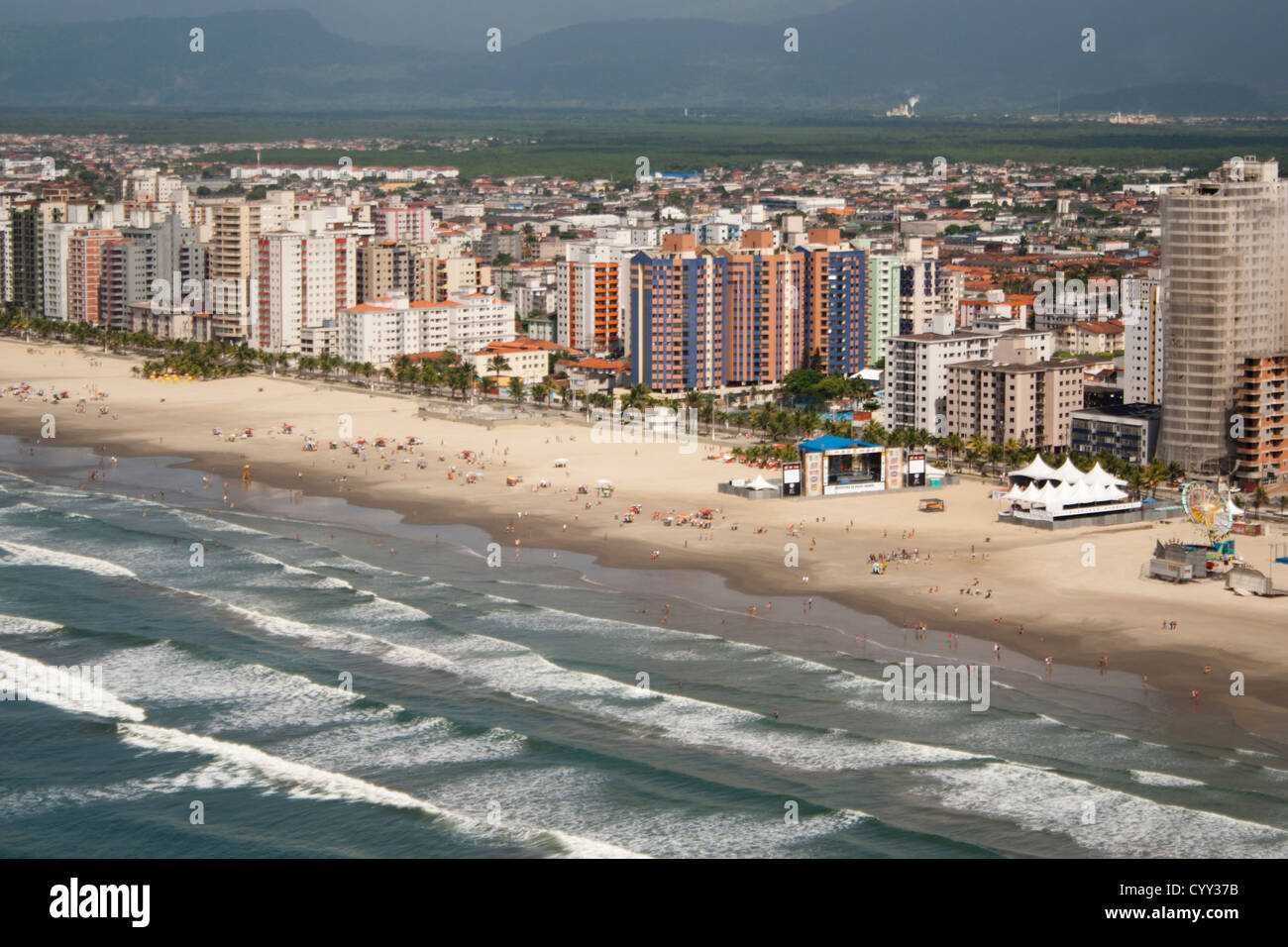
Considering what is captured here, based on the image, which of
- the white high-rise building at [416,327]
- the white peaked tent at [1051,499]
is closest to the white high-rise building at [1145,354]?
the white peaked tent at [1051,499]

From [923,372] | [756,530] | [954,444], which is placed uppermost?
[923,372]

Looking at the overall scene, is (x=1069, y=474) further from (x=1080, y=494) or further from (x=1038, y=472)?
(x=1038, y=472)

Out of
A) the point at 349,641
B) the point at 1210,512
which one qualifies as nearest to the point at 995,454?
the point at 1210,512

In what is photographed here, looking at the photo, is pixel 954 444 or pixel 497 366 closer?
pixel 954 444

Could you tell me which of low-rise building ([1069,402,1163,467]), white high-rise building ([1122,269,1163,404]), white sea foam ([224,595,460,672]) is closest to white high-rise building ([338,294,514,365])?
white high-rise building ([1122,269,1163,404])

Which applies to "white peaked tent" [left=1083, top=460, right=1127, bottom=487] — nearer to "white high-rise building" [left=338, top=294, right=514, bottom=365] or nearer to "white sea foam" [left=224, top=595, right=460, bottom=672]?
"white sea foam" [left=224, top=595, right=460, bottom=672]
